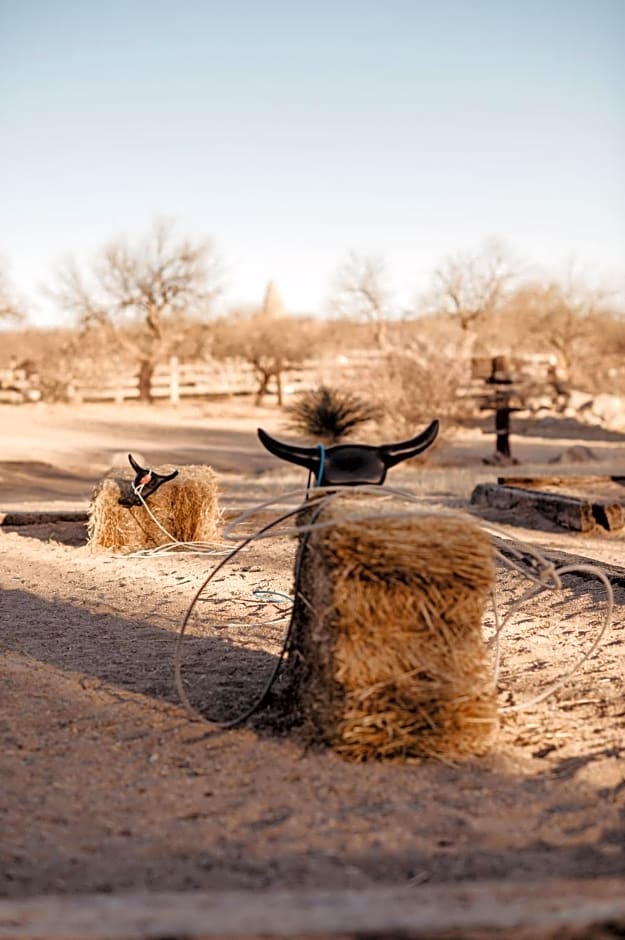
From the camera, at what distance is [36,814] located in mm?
→ 3576

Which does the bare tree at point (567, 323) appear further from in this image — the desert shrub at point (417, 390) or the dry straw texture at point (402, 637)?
the dry straw texture at point (402, 637)

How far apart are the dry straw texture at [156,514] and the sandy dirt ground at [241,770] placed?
4.70ft

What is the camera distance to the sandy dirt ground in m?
3.18

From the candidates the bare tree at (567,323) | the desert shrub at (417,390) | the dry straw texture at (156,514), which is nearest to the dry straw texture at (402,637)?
the dry straw texture at (156,514)

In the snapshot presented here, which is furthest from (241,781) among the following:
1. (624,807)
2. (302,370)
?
(302,370)

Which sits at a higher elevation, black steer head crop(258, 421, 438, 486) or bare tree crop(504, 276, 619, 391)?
bare tree crop(504, 276, 619, 391)

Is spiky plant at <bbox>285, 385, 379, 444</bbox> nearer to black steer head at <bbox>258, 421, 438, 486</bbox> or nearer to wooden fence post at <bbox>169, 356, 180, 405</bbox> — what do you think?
black steer head at <bbox>258, 421, 438, 486</bbox>

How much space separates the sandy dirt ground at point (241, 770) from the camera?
3.18 m

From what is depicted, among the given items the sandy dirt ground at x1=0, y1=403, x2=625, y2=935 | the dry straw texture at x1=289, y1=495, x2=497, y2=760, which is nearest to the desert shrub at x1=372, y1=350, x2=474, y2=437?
the sandy dirt ground at x1=0, y1=403, x2=625, y2=935

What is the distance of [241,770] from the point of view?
4004 mm

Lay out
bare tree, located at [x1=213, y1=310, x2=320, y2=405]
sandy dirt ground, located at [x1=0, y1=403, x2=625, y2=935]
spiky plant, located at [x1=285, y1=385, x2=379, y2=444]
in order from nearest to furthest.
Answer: sandy dirt ground, located at [x1=0, y1=403, x2=625, y2=935] < spiky plant, located at [x1=285, y1=385, x2=379, y2=444] < bare tree, located at [x1=213, y1=310, x2=320, y2=405]

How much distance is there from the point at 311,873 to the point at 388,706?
107cm

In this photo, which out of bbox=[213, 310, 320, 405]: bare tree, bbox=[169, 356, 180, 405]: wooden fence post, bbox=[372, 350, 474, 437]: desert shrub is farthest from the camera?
bbox=[169, 356, 180, 405]: wooden fence post

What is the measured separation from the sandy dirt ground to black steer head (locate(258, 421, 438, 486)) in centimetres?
24
